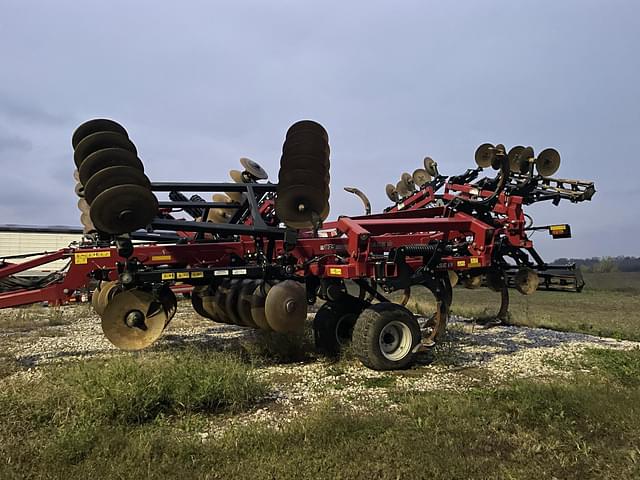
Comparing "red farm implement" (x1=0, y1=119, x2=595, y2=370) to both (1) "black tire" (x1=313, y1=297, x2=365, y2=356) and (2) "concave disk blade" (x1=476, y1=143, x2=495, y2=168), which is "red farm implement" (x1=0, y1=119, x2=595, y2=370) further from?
(2) "concave disk blade" (x1=476, y1=143, x2=495, y2=168)

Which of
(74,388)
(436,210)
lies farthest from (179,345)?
(436,210)

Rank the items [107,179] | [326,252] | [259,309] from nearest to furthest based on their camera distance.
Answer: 1. [107,179]
2. [259,309]
3. [326,252]

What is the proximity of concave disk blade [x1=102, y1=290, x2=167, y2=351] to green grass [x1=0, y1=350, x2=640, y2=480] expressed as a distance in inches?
29.7

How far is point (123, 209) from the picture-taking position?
5.77 metres

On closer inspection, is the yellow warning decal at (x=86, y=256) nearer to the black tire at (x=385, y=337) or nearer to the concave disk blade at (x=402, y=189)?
the black tire at (x=385, y=337)

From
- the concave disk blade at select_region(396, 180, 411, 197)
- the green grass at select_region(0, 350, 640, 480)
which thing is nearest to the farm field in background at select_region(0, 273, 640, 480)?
the green grass at select_region(0, 350, 640, 480)

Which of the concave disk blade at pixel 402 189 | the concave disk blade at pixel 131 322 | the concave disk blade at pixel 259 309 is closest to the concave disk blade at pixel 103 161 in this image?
the concave disk blade at pixel 131 322

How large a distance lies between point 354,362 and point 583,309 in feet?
52.9

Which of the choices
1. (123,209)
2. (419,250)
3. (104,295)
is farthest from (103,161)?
(419,250)

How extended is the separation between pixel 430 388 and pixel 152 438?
10.2 feet

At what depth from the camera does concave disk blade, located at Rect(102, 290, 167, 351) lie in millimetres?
6078

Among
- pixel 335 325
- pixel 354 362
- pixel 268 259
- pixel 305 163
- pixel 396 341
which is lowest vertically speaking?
pixel 354 362

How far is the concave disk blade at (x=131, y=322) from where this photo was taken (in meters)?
6.08

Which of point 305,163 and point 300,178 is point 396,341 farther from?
point 305,163
